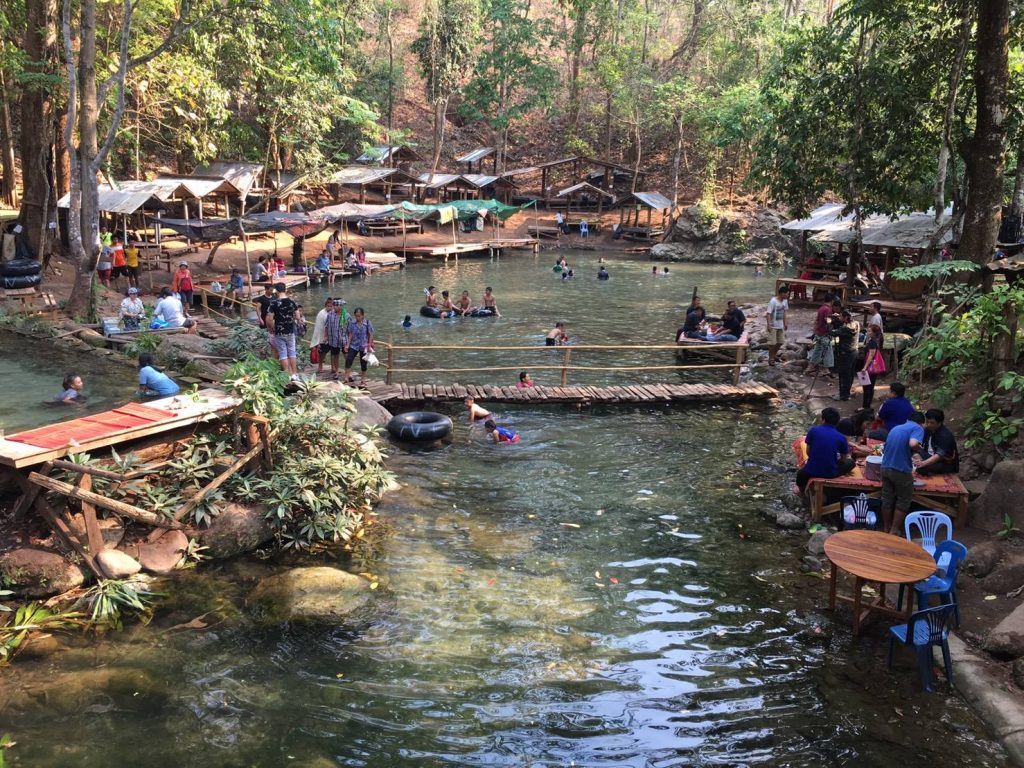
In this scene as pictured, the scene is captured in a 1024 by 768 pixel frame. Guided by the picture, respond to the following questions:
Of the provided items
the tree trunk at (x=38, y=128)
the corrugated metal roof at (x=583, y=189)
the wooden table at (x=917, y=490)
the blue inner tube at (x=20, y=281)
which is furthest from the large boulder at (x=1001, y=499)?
the corrugated metal roof at (x=583, y=189)

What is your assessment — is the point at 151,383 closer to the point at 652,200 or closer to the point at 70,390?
the point at 70,390

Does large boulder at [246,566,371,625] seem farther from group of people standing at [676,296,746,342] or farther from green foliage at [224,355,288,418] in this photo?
group of people standing at [676,296,746,342]

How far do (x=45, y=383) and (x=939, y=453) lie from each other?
45.7 ft

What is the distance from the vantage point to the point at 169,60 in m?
21.2

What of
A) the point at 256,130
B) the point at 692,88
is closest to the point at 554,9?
the point at 692,88

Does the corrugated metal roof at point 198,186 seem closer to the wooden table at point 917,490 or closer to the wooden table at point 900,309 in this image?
the wooden table at point 900,309

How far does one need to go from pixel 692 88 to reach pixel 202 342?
1480 inches

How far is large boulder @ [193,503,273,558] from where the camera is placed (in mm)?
8719

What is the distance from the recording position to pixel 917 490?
887 cm

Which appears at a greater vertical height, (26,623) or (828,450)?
(828,450)

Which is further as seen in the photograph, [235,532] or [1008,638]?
[235,532]

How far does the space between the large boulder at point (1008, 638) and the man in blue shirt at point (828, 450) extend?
295 centimetres

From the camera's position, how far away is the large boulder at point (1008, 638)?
6535mm

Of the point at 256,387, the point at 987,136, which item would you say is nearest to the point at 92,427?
the point at 256,387
